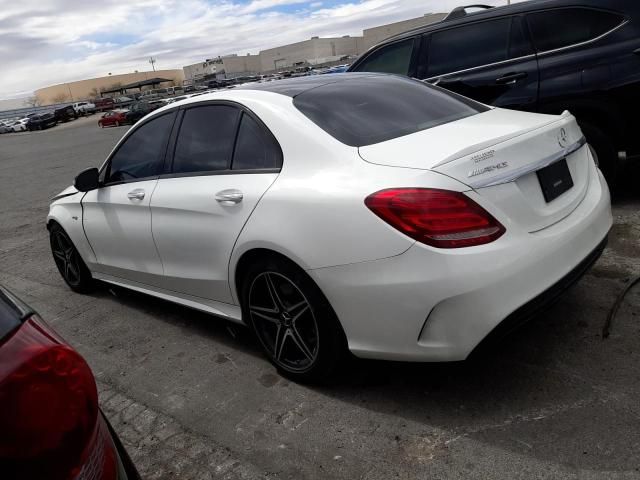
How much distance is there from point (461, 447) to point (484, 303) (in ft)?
2.08

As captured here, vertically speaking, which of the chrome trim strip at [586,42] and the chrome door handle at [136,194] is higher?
the chrome trim strip at [586,42]

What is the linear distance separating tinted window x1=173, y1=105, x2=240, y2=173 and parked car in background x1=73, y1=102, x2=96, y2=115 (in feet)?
198

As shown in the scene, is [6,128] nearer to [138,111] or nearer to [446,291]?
[138,111]

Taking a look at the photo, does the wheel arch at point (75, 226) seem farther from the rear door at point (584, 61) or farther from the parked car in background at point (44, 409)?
the rear door at point (584, 61)

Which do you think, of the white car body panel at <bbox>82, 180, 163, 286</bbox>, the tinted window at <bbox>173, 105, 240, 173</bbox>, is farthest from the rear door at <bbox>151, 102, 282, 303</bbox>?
the white car body panel at <bbox>82, 180, 163, 286</bbox>

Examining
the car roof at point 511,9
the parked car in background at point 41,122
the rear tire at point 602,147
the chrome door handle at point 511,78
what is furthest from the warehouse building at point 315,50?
the rear tire at point 602,147

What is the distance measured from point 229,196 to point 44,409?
1.85 m

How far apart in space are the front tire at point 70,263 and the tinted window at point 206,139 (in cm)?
187

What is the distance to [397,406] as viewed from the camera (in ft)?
9.00

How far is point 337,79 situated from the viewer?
359 cm

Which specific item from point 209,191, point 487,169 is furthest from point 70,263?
point 487,169

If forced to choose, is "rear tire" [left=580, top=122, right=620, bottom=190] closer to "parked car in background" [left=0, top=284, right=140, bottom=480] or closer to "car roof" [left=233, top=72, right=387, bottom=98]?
"car roof" [left=233, top=72, right=387, bottom=98]

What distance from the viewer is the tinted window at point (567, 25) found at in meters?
4.71

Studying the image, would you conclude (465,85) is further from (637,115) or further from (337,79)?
(337,79)
